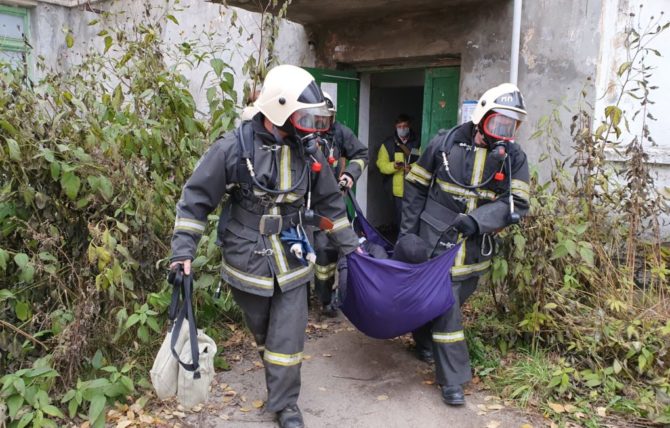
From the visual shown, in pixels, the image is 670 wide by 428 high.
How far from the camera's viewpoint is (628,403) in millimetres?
3234

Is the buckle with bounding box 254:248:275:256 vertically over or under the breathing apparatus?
under

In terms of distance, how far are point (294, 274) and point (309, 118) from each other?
85 cm

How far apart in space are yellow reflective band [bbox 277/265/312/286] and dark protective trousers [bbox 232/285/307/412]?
0.07 meters

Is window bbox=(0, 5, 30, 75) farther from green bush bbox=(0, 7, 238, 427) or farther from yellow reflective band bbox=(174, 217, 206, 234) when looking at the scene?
yellow reflective band bbox=(174, 217, 206, 234)

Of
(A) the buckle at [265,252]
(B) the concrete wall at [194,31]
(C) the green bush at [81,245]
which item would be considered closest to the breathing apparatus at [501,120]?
(A) the buckle at [265,252]

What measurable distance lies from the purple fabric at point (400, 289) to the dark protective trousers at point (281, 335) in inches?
15.9

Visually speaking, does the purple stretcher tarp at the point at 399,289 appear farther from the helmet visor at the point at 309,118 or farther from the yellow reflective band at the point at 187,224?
the yellow reflective band at the point at 187,224

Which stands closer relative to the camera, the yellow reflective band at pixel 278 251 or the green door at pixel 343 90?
the yellow reflective band at pixel 278 251

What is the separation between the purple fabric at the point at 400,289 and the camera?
3293mm

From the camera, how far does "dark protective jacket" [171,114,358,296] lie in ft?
9.34

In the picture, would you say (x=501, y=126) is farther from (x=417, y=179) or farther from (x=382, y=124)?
(x=382, y=124)

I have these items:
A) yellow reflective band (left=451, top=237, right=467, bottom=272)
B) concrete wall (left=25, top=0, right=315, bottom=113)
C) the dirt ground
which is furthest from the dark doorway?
yellow reflective band (left=451, top=237, right=467, bottom=272)

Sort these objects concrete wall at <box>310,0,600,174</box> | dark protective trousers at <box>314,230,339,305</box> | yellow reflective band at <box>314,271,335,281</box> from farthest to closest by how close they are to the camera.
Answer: concrete wall at <box>310,0,600,174</box>
yellow reflective band at <box>314,271,335,281</box>
dark protective trousers at <box>314,230,339,305</box>

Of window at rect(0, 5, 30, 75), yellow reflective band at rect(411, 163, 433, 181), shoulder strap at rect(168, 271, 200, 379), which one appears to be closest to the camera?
shoulder strap at rect(168, 271, 200, 379)
